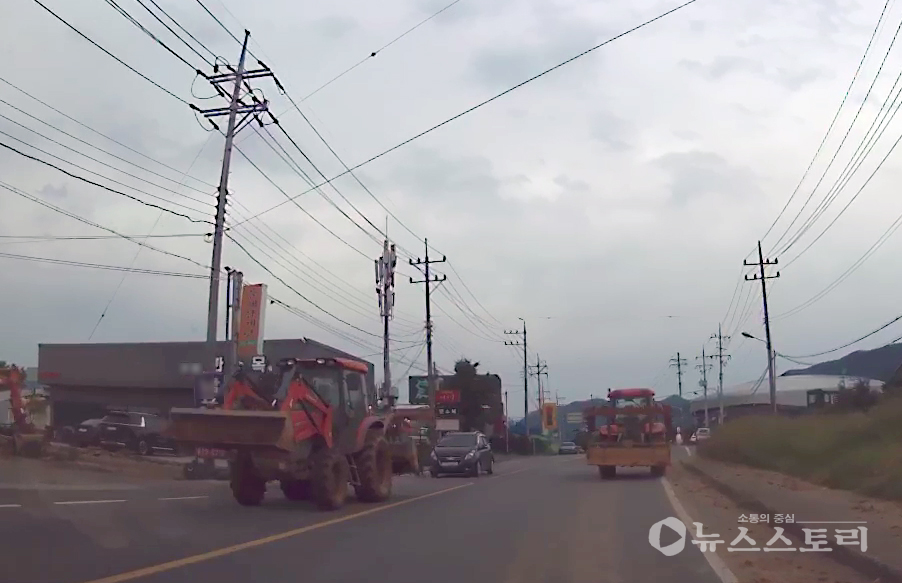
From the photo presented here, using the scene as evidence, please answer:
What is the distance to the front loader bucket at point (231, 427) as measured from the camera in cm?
1590

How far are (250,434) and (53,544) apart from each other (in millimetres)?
4730

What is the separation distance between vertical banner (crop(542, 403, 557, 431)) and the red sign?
48.2 meters

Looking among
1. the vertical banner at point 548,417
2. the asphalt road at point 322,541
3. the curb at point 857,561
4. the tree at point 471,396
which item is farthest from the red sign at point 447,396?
the curb at point 857,561

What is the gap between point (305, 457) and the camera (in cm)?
1731

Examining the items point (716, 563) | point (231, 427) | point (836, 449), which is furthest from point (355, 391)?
point (836, 449)

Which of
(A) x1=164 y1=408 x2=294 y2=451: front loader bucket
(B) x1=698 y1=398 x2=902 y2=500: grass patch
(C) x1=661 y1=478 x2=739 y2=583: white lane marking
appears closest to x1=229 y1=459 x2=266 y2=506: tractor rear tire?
(A) x1=164 y1=408 x2=294 y2=451: front loader bucket

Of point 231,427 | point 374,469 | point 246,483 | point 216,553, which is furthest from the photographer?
point 374,469

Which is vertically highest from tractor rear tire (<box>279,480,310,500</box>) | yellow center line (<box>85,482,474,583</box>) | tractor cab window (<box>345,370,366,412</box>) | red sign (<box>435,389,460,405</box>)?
red sign (<box>435,389,460,405</box>)

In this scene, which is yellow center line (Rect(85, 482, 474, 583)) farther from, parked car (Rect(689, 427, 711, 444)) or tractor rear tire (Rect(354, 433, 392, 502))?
parked car (Rect(689, 427, 711, 444))

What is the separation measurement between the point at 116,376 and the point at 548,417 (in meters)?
73.5

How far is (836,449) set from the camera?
26781 millimetres

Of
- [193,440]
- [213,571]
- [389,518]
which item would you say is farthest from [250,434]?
[213,571]

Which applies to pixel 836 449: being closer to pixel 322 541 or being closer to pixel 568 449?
pixel 322 541

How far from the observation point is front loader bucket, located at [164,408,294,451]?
1590 cm
